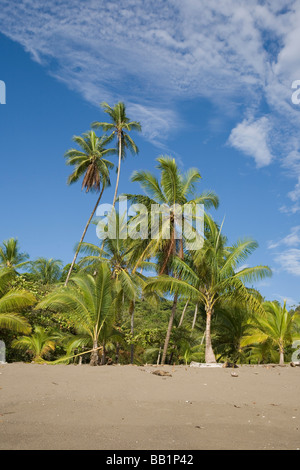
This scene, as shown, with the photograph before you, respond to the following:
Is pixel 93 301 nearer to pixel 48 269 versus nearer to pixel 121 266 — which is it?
pixel 121 266

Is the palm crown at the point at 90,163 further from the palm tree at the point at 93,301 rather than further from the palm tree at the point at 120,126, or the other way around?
the palm tree at the point at 93,301

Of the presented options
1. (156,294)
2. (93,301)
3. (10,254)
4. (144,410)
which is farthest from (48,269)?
(144,410)

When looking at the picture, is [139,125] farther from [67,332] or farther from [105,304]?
[105,304]

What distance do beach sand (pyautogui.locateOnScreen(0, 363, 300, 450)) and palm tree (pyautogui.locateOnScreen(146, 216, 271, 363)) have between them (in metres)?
5.04

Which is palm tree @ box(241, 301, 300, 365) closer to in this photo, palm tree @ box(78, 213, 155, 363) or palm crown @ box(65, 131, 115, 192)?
palm tree @ box(78, 213, 155, 363)

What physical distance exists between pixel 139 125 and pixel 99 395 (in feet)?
81.6

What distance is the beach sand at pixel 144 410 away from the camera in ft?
13.7

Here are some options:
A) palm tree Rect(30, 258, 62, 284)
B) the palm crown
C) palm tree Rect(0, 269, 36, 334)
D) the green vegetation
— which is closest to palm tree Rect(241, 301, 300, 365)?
the green vegetation

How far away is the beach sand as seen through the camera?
4.19m

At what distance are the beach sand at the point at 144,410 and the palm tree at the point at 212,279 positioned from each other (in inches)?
198

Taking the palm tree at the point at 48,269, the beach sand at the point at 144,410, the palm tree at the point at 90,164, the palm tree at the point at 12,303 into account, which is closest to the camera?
the beach sand at the point at 144,410

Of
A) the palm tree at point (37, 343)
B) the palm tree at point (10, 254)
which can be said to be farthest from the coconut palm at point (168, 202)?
the palm tree at point (10, 254)

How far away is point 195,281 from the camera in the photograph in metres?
15.1
